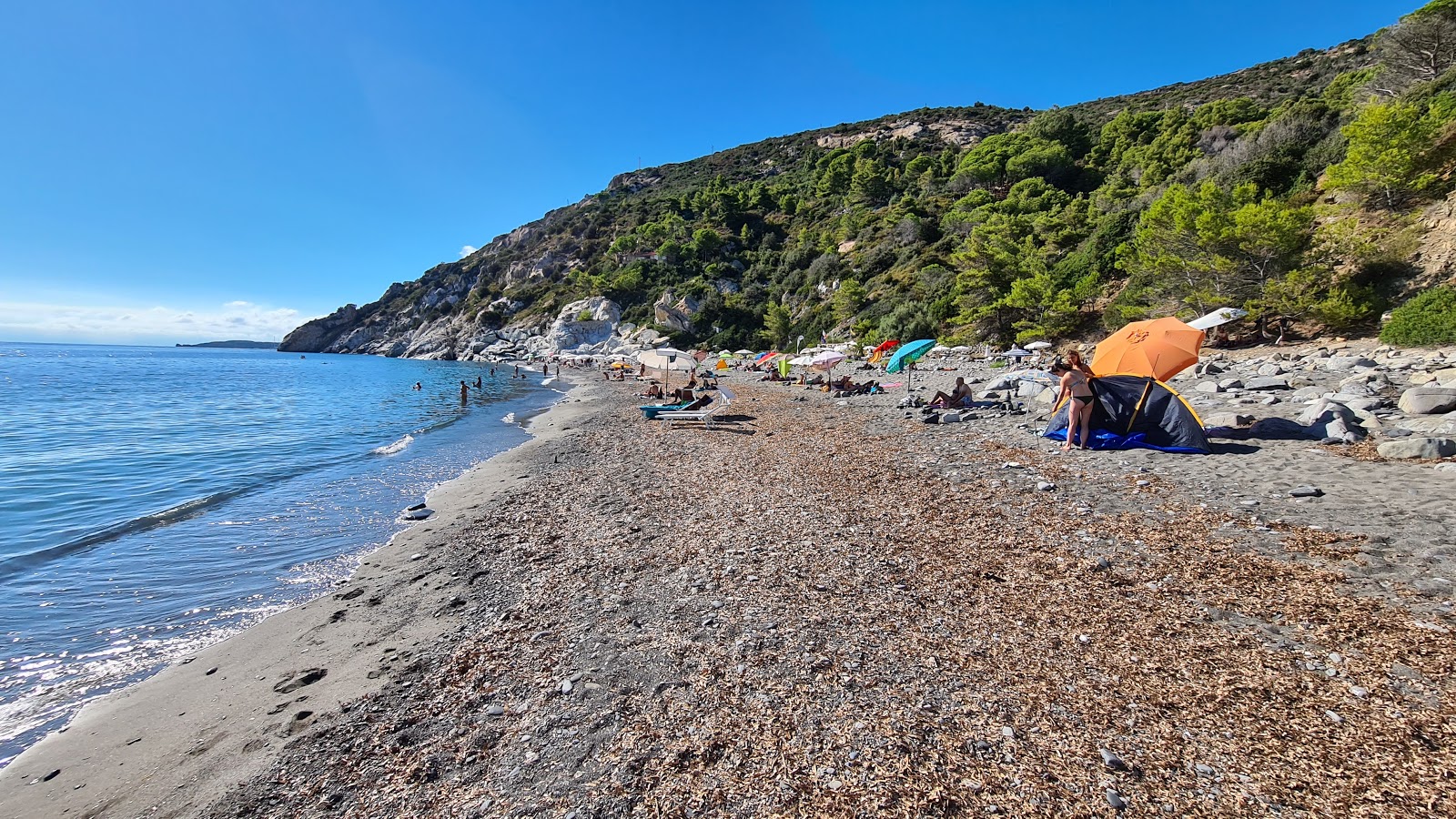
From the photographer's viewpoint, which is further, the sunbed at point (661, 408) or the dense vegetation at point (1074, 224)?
the sunbed at point (661, 408)

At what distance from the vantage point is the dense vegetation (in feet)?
56.6

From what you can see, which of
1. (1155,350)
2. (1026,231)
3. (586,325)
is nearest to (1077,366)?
(1155,350)

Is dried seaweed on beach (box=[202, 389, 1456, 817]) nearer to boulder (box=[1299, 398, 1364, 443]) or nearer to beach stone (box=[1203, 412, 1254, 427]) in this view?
boulder (box=[1299, 398, 1364, 443])

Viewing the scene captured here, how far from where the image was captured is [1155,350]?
9.66m

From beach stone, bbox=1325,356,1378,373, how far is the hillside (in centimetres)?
358

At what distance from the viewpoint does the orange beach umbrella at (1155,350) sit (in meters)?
9.53

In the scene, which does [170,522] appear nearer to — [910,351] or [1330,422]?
[910,351]

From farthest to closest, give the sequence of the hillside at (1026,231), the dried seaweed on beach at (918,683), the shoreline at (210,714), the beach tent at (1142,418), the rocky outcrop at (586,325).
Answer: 1. the rocky outcrop at (586,325)
2. the hillside at (1026,231)
3. the beach tent at (1142,418)
4. the shoreline at (210,714)
5. the dried seaweed on beach at (918,683)

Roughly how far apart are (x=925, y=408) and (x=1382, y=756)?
42.3 ft

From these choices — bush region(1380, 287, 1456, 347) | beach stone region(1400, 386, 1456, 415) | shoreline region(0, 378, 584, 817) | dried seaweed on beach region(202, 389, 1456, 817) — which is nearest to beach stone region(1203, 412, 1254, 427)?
beach stone region(1400, 386, 1456, 415)

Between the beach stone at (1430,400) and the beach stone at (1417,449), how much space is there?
2.19 m

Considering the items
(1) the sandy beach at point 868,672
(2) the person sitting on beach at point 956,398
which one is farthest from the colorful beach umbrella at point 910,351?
(1) the sandy beach at point 868,672

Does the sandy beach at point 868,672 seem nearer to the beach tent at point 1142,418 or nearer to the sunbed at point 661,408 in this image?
the beach tent at point 1142,418

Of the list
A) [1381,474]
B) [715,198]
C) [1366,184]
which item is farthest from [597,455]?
[715,198]
